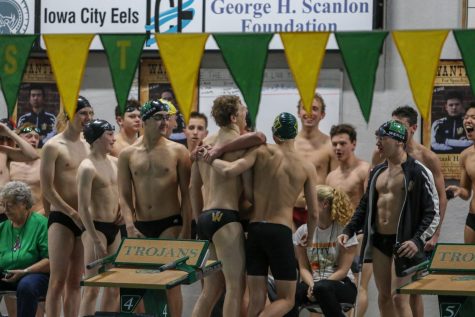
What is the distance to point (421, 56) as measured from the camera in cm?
857

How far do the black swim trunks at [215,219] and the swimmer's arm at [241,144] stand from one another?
15.4 inches

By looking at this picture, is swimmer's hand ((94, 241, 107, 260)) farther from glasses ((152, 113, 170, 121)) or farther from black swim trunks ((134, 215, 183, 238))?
glasses ((152, 113, 170, 121))

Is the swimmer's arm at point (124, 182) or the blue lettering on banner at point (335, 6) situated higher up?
the blue lettering on banner at point (335, 6)

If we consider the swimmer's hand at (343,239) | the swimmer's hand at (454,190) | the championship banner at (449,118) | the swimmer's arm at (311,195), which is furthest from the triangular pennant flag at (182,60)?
→ the championship banner at (449,118)

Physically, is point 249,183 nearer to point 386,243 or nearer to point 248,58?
point 248,58

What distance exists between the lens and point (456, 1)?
34.4 ft

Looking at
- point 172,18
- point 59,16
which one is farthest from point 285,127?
point 59,16

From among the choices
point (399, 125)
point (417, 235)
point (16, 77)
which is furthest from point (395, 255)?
point (16, 77)

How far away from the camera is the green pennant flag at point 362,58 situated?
340 inches

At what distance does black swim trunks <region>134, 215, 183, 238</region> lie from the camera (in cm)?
879

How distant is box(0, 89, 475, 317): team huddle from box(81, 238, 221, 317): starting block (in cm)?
99

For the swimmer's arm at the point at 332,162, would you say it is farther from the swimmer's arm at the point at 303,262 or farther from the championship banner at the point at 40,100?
the championship banner at the point at 40,100

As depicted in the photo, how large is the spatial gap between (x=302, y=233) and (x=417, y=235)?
1.24m

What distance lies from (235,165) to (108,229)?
1.25 meters
